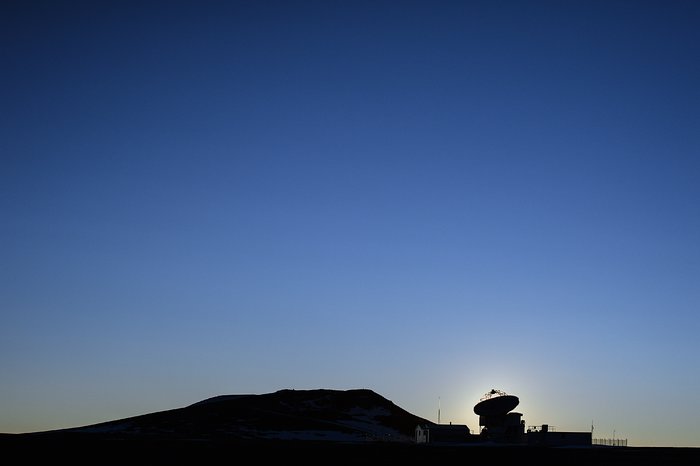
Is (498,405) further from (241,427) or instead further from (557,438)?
(241,427)

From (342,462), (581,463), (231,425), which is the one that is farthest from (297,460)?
(231,425)

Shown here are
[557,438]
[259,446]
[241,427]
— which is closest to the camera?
[259,446]

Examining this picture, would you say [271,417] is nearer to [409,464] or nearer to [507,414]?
[507,414]

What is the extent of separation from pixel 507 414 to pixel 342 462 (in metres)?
75.6

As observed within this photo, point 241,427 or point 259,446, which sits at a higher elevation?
point 259,446

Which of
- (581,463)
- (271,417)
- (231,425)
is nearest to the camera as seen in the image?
(581,463)

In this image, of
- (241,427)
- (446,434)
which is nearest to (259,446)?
(446,434)

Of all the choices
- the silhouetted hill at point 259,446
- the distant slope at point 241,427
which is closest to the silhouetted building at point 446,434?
the silhouetted hill at point 259,446

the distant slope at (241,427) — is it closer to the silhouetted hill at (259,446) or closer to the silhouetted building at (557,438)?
the silhouetted hill at (259,446)

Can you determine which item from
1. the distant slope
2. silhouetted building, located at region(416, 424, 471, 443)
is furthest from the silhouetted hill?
silhouetted building, located at region(416, 424, 471, 443)

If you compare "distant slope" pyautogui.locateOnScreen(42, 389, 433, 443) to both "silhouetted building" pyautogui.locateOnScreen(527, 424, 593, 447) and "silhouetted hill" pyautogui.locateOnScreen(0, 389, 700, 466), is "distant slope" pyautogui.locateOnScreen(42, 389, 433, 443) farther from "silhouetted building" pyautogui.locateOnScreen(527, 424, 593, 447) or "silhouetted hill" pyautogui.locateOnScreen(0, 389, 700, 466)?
"silhouetted building" pyautogui.locateOnScreen(527, 424, 593, 447)

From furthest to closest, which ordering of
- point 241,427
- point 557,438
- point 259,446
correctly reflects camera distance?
point 241,427
point 557,438
point 259,446

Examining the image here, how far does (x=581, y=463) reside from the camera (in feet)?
279

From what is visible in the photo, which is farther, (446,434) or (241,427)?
(241,427)
